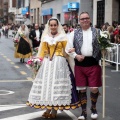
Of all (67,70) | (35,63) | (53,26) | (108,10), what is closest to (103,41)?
(67,70)

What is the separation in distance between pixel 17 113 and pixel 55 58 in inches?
55.0

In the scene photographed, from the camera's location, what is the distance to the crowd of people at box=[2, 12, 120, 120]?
7512 millimetres

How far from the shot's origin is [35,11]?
6950 centimetres

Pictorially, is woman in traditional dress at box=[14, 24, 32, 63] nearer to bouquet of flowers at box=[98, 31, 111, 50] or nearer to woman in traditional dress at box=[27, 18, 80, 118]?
woman in traditional dress at box=[27, 18, 80, 118]

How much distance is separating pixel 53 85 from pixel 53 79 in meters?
0.10

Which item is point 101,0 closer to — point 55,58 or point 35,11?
point 55,58

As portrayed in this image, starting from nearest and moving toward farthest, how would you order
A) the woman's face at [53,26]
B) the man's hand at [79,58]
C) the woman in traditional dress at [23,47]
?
the man's hand at [79,58]
the woman's face at [53,26]
the woman in traditional dress at [23,47]

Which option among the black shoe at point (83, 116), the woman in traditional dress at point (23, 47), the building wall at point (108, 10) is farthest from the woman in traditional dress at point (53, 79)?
the building wall at point (108, 10)

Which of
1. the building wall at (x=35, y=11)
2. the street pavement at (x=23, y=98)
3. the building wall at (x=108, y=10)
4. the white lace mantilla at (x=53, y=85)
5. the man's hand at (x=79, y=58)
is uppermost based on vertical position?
the building wall at (x=35, y=11)

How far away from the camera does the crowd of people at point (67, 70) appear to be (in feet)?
24.6

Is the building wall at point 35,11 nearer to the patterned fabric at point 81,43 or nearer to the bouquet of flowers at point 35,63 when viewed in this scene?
the bouquet of flowers at point 35,63

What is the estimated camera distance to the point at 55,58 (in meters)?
7.68

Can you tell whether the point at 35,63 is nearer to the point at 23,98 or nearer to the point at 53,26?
the point at 53,26

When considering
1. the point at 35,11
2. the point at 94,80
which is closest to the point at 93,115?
the point at 94,80
